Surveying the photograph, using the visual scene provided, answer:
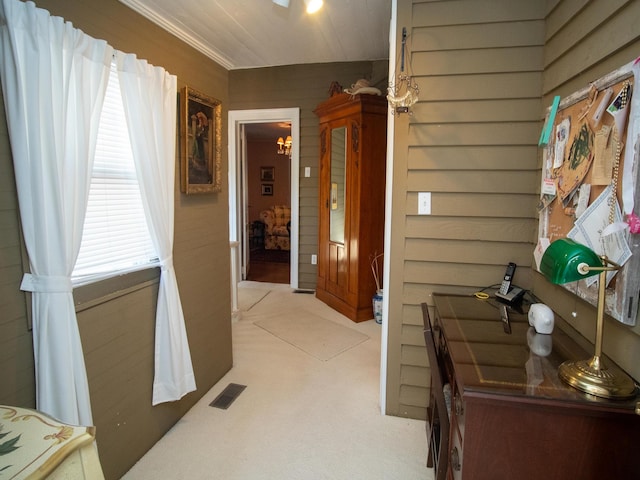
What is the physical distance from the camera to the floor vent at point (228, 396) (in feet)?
7.63

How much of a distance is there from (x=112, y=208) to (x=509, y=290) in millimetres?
1951

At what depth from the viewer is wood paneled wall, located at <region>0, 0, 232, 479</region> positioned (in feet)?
4.07

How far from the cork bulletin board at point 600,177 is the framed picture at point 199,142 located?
1836mm

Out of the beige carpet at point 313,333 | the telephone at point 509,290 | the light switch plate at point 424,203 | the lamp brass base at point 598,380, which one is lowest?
the beige carpet at point 313,333

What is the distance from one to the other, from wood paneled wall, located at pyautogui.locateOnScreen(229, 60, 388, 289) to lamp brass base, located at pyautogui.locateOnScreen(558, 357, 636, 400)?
372 centimetres

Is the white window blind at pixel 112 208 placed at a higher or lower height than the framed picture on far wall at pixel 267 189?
lower

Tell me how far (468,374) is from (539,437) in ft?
0.76

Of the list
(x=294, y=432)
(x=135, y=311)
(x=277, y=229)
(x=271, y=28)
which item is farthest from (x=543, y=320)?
(x=277, y=229)

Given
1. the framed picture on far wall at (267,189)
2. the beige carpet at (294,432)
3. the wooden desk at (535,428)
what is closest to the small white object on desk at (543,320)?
the wooden desk at (535,428)

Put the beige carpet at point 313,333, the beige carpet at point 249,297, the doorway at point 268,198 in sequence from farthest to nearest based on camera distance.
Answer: the doorway at point 268,198 < the beige carpet at point 249,297 < the beige carpet at point 313,333

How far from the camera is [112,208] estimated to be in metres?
1.69

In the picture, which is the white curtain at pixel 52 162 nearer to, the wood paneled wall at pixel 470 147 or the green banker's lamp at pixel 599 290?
the wood paneled wall at pixel 470 147

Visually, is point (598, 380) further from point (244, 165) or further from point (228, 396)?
point (244, 165)

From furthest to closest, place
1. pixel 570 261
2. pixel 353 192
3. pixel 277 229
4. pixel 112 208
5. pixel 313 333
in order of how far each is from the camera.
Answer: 1. pixel 277 229
2. pixel 353 192
3. pixel 313 333
4. pixel 112 208
5. pixel 570 261
